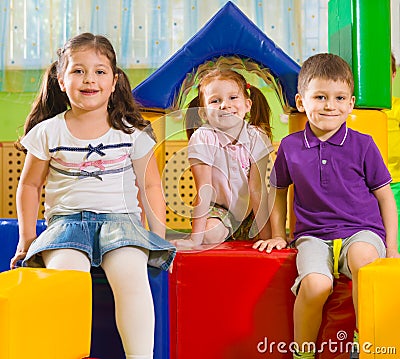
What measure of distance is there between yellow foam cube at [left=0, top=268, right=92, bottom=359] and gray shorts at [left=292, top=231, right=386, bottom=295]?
0.43 meters

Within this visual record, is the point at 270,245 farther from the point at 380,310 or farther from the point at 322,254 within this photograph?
the point at 380,310

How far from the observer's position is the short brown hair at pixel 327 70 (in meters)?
1.47

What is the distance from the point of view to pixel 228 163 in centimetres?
165

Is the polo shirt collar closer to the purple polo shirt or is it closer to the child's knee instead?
the purple polo shirt

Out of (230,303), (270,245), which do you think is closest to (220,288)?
(230,303)

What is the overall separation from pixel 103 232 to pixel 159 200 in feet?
0.53

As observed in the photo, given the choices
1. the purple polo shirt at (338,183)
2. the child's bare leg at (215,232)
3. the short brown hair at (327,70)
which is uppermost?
the short brown hair at (327,70)

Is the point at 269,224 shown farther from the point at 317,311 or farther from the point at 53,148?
the point at 53,148

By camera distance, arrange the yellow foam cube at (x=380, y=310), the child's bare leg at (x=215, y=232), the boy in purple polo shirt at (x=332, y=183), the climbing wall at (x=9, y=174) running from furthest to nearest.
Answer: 1. the climbing wall at (x=9, y=174)
2. the child's bare leg at (x=215, y=232)
3. the boy in purple polo shirt at (x=332, y=183)
4. the yellow foam cube at (x=380, y=310)

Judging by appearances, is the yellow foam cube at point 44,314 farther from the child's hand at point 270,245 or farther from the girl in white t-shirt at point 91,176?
the child's hand at point 270,245

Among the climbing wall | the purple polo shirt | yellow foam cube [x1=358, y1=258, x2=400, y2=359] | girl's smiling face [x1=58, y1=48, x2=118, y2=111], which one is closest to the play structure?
yellow foam cube [x1=358, y1=258, x2=400, y2=359]

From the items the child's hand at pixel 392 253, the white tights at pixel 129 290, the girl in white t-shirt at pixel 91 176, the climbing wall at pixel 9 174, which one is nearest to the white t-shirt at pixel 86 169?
the girl in white t-shirt at pixel 91 176

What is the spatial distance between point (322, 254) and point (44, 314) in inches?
23.2

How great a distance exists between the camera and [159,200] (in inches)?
56.8
